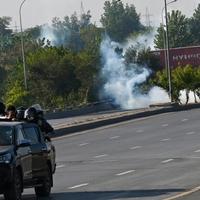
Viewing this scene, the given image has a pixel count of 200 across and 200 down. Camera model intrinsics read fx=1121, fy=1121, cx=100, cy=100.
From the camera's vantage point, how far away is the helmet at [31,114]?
71.7 ft

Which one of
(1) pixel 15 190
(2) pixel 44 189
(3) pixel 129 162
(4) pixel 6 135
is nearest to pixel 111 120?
(3) pixel 129 162

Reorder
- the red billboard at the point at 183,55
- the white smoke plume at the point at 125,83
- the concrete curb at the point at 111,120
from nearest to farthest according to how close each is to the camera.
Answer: the concrete curb at the point at 111,120
the white smoke plume at the point at 125,83
the red billboard at the point at 183,55

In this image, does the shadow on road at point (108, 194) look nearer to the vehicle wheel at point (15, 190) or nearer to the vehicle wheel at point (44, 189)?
the vehicle wheel at point (44, 189)

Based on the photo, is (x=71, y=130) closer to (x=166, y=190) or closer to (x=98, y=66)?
(x=166, y=190)

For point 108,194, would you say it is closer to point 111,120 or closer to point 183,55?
point 111,120

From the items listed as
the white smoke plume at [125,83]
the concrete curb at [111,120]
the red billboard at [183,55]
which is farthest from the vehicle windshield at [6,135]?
the red billboard at [183,55]

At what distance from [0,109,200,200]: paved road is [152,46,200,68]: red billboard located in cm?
7251

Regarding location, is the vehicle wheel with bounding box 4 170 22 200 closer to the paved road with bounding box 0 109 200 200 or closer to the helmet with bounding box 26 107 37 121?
the paved road with bounding box 0 109 200 200

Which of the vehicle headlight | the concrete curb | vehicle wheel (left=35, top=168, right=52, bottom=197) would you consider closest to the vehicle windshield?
the vehicle headlight

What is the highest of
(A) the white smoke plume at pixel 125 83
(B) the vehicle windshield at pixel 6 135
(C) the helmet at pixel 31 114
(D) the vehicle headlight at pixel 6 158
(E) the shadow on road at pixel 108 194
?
(C) the helmet at pixel 31 114

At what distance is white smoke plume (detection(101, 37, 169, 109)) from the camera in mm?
110969

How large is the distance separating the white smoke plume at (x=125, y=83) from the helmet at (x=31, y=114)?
3236 inches

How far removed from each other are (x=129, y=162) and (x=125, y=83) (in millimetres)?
91104

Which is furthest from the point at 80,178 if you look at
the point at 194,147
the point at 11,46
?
the point at 11,46
